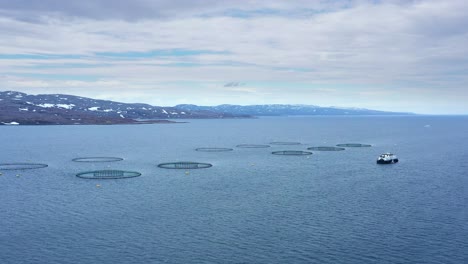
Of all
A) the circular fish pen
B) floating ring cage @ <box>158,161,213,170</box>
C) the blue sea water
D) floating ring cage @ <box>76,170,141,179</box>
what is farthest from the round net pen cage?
floating ring cage @ <box>158,161,213,170</box>

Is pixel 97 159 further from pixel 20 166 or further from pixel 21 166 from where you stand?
pixel 20 166

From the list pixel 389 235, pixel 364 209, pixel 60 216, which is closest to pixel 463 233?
pixel 389 235

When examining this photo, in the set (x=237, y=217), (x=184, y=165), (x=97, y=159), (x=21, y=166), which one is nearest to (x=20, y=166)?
(x=21, y=166)

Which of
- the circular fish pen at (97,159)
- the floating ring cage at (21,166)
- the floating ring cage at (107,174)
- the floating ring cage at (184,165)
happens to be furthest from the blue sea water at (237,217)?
the circular fish pen at (97,159)

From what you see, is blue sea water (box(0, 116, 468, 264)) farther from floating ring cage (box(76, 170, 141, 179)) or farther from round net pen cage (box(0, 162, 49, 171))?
round net pen cage (box(0, 162, 49, 171))

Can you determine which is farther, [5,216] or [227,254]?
[5,216]

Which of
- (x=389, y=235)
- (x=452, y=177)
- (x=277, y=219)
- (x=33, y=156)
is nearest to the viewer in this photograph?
(x=389, y=235)

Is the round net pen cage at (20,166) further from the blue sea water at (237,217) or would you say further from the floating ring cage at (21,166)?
the blue sea water at (237,217)

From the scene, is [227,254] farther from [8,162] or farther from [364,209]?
[8,162]

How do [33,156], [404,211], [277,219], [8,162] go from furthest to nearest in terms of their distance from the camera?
[33,156] < [8,162] < [404,211] < [277,219]
